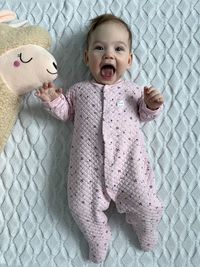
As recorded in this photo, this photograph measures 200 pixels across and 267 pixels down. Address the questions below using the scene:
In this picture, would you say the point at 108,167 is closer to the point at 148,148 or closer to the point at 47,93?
the point at 148,148

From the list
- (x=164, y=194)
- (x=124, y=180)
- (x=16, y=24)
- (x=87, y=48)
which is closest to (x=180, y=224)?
(x=164, y=194)

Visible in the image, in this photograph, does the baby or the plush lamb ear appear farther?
the plush lamb ear

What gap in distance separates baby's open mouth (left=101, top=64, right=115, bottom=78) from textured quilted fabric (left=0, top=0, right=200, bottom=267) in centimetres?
8

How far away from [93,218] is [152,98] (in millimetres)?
329

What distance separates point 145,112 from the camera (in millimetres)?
1224

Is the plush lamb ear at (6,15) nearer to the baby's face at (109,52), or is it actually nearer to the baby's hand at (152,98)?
the baby's face at (109,52)

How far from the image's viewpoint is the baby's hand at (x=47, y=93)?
4.02 feet

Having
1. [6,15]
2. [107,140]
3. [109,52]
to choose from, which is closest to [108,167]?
[107,140]

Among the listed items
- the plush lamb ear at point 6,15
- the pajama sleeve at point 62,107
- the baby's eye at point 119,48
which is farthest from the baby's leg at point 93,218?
the plush lamb ear at point 6,15

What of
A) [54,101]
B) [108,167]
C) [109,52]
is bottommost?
[108,167]

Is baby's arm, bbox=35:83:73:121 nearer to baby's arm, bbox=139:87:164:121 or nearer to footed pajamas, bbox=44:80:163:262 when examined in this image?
footed pajamas, bbox=44:80:163:262

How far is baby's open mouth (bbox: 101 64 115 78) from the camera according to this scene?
4.08 ft

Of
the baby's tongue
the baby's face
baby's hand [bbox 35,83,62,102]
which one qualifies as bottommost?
baby's hand [bbox 35,83,62,102]

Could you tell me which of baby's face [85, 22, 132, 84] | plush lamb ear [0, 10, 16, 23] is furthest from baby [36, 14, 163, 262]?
plush lamb ear [0, 10, 16, 23]
